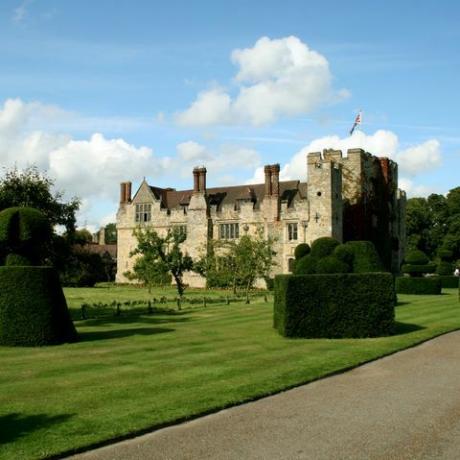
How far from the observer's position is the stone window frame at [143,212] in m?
58.2

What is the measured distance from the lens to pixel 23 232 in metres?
16.5

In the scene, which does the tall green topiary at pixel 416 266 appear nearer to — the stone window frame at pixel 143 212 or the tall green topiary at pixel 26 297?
the tall green topiary at pixel 26 297

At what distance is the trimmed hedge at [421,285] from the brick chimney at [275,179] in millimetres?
16314

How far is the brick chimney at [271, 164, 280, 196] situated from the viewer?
49531 mm

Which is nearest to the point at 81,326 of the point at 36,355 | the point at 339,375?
the point at 36,355

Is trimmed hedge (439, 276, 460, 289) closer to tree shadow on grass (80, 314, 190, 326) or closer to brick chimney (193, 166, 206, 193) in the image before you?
brick chimney (193, 166, 206, 193)

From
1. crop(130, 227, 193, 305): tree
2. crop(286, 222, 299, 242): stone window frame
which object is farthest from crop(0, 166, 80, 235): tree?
crop(286, 222, 299, 242): stone window frame

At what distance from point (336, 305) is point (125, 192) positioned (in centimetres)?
4607

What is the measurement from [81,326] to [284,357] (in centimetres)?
975

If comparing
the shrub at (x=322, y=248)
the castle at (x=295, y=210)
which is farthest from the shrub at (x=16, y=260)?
the castle at (x=295, y=210)

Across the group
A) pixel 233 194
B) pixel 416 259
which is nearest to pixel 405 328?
pixel 416 259

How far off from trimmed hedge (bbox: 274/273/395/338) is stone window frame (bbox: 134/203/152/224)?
4229 cm

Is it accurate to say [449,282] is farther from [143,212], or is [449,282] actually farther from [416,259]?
[143,212]

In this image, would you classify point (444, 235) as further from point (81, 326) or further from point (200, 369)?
point (200, 369)
